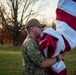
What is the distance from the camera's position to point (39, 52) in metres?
4.23

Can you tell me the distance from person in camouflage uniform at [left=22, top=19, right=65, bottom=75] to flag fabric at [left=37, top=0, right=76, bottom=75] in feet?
0.39

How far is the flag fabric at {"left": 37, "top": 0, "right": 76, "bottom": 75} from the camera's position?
13.2 ft

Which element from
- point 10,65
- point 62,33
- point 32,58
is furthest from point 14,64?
point 62,33

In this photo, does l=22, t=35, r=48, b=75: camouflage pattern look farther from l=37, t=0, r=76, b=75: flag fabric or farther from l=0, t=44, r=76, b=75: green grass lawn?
l=0, t=44, r=76, b=75: green grass lawn

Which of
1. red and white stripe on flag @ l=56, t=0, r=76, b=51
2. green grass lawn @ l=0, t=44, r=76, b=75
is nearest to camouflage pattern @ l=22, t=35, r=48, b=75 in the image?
red and white stripe on flag @ l=56, t=0, r=76, b=51

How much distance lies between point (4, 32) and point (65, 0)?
200ft

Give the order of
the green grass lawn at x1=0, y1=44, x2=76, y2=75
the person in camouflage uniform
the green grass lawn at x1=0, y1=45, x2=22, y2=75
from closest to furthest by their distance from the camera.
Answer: the person in camouflage uniform
the green grass lawn at x1=0, y1=45, x2=22, y2=75
the green grass lawn at x1=0, y1=44, x2=76, y2=75

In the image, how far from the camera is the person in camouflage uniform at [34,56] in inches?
166

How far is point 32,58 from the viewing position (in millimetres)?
4340

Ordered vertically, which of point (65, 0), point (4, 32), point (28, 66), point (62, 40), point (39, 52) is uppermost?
point (65, 0)

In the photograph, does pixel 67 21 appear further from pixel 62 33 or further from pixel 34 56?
pixel 34 56

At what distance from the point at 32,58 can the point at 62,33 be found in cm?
61

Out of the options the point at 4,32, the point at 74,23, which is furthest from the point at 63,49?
the point at 4,32

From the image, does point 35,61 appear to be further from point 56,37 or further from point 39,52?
point 56,37
